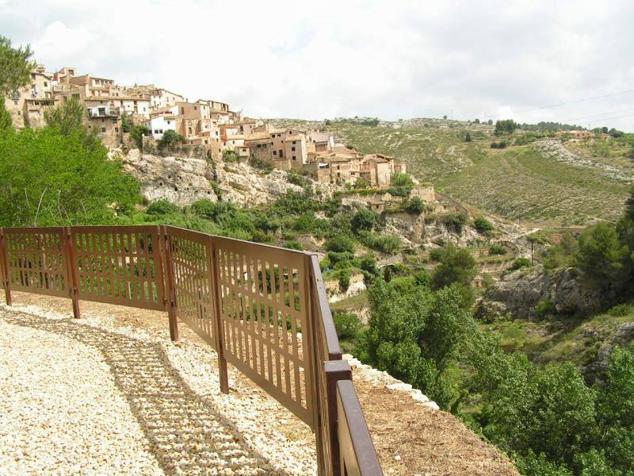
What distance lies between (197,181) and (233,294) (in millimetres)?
52542

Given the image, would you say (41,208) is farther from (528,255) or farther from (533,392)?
(528,255)

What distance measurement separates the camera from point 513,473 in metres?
4.48

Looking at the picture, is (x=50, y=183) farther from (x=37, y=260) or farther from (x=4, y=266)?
(x=37, y=260)

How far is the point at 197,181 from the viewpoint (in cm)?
5509

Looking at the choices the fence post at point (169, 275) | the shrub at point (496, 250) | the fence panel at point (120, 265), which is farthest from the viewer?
the shrub at point (496, 250)

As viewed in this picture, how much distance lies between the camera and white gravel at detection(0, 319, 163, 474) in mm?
3520

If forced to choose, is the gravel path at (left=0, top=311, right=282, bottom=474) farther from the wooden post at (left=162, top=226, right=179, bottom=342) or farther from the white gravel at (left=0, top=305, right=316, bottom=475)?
the wooden post at (left=162, top=226, right=179, bottom=342)

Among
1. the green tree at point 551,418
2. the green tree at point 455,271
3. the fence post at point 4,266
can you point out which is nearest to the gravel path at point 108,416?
the fence post at point 4,266

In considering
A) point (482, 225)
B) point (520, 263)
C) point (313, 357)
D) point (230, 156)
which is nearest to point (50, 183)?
point (313, 357)

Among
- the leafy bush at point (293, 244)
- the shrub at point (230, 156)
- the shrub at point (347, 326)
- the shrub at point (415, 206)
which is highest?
the shrub at point (230, 156)

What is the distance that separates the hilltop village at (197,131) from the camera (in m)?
59.8

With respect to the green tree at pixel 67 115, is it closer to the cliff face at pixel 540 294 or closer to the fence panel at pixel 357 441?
the cliff face at pixel 540 294

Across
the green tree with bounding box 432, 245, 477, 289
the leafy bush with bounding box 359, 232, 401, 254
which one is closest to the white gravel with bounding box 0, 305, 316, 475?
the green tree with bounding box 432, 245, 477, 289

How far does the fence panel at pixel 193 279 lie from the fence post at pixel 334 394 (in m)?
2.97
